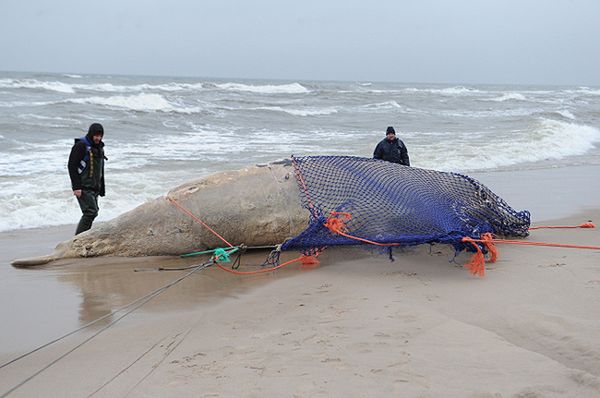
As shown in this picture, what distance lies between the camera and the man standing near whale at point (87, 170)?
6.29 meters

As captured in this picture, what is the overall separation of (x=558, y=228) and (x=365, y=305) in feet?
11.7

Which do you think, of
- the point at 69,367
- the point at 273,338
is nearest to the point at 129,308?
the point at 69,367

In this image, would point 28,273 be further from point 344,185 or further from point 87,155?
point 344,185

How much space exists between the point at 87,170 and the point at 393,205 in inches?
122

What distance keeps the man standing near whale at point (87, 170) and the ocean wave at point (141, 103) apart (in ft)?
64.9

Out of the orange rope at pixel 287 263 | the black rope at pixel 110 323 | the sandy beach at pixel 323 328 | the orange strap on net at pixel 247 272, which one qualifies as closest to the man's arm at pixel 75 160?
the sandy beach at pixel 323 328

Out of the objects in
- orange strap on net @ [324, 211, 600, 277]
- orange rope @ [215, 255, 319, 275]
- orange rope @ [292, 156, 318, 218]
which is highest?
orange rope @ [292, 156, 318, 218]

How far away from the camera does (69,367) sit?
11.8ft

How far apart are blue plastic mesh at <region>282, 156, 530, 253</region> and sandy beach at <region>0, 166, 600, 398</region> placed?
0.29 meters

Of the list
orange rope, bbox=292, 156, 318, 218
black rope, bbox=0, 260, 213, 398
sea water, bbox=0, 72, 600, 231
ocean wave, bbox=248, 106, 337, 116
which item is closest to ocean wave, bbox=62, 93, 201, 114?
sea water, bbox=0, 72, 600, 231

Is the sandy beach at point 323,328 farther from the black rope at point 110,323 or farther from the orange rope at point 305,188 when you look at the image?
the orange rope at point 305,188

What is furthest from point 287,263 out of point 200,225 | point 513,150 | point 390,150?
point 513,150

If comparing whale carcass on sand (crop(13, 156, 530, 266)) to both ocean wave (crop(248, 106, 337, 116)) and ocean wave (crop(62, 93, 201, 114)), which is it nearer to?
ocean wave (crop(62, 93, 201, 114))

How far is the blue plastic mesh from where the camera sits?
218 inches
